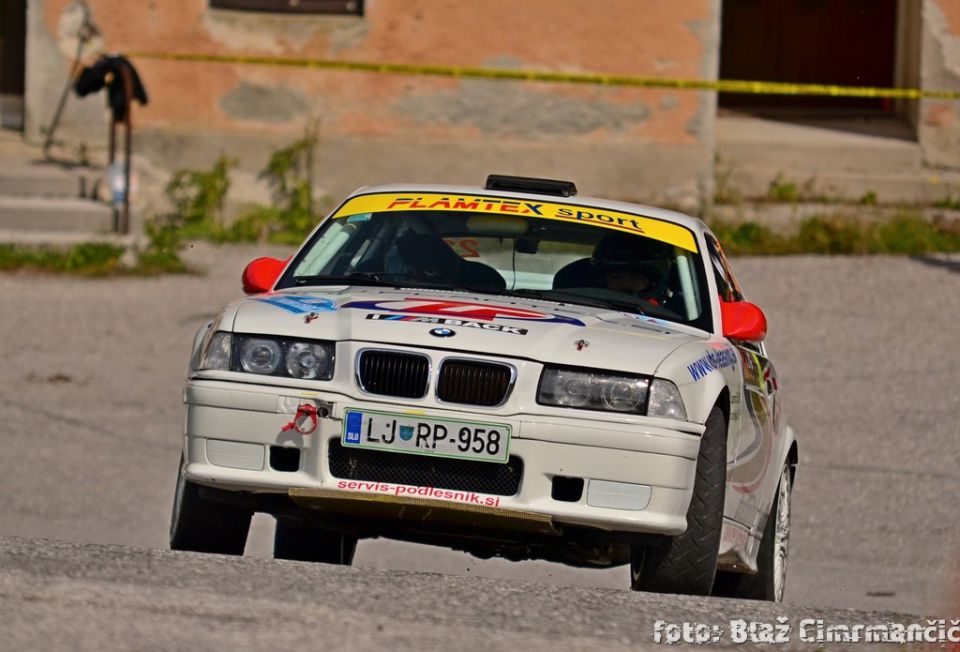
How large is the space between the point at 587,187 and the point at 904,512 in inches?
291

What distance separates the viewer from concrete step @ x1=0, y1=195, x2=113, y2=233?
51.1ft

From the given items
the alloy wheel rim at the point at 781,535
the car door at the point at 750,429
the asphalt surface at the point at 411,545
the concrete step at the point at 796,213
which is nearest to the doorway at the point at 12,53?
the asphalt surface at the point at 411,545

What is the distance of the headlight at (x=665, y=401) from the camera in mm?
5430

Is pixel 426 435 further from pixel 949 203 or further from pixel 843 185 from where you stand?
pixel 949 203

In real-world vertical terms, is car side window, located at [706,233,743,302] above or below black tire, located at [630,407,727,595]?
above

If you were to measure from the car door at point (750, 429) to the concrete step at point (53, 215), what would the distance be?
939cm

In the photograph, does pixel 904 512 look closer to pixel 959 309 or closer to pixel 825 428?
pixel 825 428

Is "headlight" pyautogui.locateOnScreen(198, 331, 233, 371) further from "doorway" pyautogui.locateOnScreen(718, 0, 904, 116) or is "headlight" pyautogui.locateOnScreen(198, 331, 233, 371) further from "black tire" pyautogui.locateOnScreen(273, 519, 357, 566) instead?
"doorway" pyautogui.locateOnScreen(718, 0, 904, 116)

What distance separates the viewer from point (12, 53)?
17.9 m

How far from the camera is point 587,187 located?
17203mm

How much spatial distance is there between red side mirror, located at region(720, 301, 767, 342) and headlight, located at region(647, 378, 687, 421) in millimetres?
1065

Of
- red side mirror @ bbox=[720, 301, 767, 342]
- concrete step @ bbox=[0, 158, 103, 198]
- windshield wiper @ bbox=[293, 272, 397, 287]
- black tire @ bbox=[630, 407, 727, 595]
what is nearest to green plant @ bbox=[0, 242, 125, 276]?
concrete step @ bbox=[0, 158, 103, 198]

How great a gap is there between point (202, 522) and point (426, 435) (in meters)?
1.08

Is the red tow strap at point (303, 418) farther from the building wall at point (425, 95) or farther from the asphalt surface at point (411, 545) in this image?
the building wall at point (425, 95)
